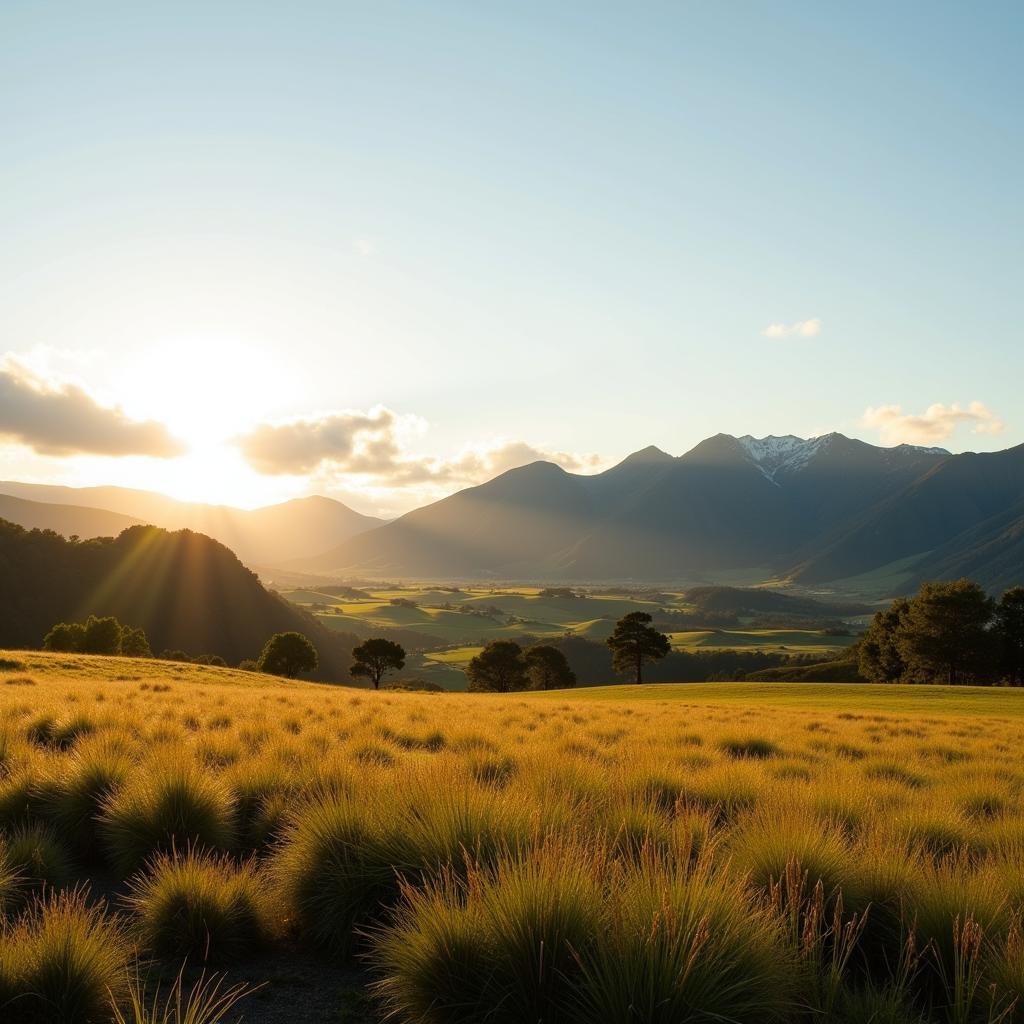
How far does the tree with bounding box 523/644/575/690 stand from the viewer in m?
90.3

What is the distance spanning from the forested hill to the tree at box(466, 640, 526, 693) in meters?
59.1

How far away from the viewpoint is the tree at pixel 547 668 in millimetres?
90312

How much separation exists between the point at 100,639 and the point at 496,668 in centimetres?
4075

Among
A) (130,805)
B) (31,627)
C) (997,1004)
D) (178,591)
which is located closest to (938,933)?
(997,1004)

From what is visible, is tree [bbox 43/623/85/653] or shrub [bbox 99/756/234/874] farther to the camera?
tree [bbox 43/623/85/653]

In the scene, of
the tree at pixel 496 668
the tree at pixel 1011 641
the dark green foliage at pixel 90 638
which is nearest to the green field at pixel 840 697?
the tree at pixel 1011 641

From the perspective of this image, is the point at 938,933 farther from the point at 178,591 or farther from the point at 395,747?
the point at 178,591

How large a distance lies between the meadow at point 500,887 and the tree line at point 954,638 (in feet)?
199

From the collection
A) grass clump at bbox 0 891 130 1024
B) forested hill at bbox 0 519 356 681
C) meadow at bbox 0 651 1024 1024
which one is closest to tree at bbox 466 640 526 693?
forested hill at bbox 0 519 356 681

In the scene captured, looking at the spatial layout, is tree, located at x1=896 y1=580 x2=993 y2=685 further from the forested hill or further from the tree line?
the forested hill

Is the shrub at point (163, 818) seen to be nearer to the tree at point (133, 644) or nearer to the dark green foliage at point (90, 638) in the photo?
the dark green foliage at point (90, 638)

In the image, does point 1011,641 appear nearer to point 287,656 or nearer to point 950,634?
point 950,634

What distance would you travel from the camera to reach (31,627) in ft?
412

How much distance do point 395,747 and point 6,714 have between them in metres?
7.79
